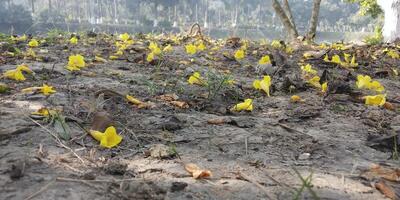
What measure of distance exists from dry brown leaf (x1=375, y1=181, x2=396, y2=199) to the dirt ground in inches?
0.7

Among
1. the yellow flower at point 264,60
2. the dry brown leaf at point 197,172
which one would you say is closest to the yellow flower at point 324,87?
the yellow flower at point 264,60

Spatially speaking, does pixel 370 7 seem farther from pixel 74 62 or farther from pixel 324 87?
pixel 74 62

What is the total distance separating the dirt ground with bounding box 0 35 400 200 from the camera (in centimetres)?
130

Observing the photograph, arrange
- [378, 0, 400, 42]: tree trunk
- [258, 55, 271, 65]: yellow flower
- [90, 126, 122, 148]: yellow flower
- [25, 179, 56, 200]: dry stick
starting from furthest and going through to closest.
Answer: [378, 0, 400, 42]: tree trunk, [258, 55, 271, 65]: yellow flower, [90, 126, 122, 148]: yellow flower, [25, 179, 56, 200]: dry stick

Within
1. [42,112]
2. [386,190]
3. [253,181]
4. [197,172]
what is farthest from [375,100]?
[42,112]

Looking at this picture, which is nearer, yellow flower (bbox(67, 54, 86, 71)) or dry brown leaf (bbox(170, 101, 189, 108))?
dry brown leaf (bbox(170, 101, 189, 108))

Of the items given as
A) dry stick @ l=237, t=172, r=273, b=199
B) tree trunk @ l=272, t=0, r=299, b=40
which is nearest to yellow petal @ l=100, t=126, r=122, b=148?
dry stick @ l=237, t=172, r=273, b=199

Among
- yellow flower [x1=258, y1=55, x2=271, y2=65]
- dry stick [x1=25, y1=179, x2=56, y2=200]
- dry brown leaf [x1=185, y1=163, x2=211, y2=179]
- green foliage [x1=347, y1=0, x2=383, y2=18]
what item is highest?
green foliage [x1=347, y1=0, x2=383, y2=18]

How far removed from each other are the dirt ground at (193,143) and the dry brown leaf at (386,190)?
0.02 m

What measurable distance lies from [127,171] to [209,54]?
11.9 ft

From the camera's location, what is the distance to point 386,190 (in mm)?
1354

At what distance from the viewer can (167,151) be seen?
1.59 meters

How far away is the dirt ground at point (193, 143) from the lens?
1.30 metres

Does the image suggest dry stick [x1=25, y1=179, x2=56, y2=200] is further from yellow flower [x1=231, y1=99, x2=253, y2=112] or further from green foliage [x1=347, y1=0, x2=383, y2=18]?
green foliage [x1=347, y1=0, x2=383, y2=18]
